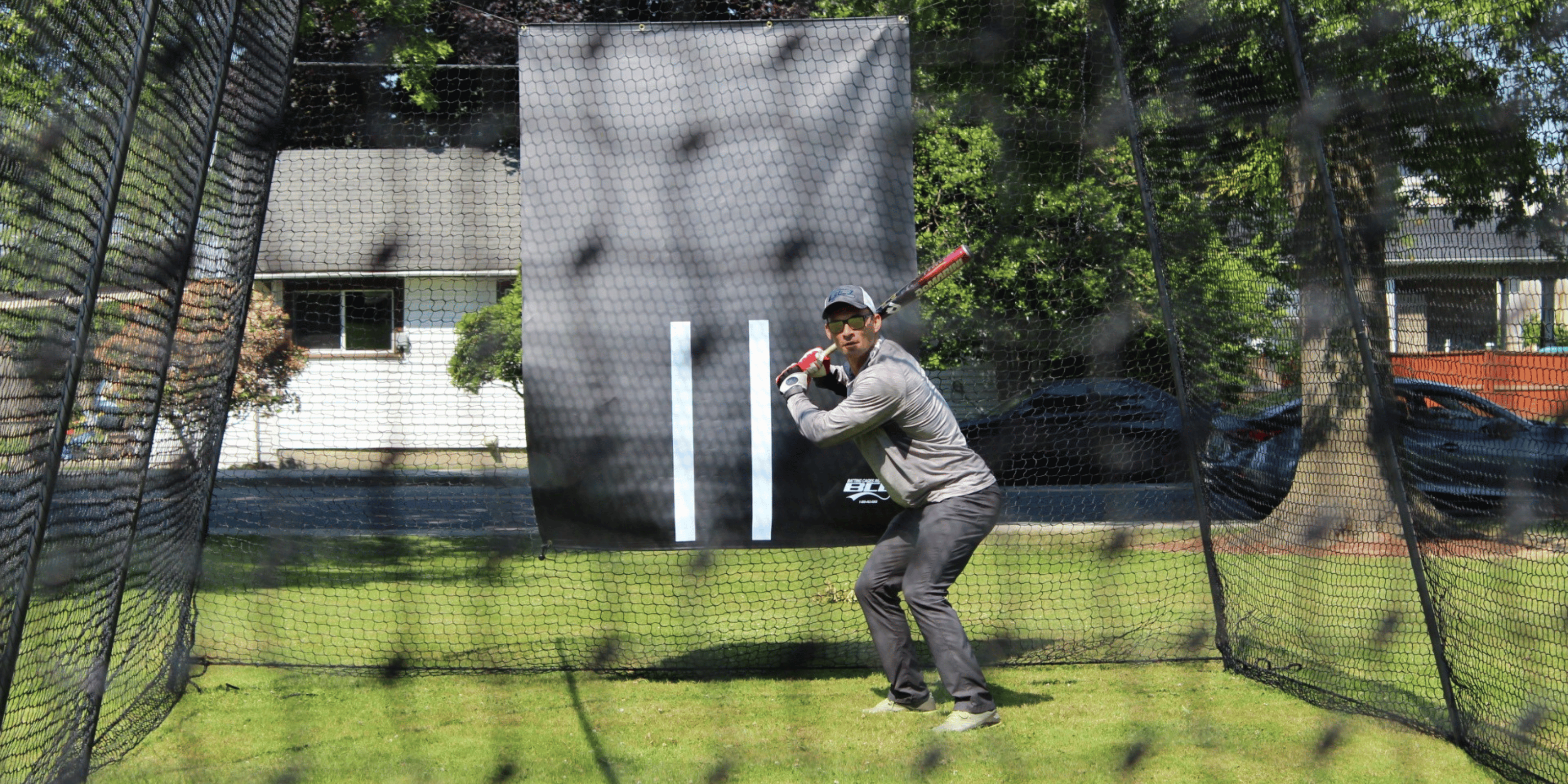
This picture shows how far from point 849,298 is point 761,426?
0.76 meters

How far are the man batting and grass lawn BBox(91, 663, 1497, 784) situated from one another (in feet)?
0.65

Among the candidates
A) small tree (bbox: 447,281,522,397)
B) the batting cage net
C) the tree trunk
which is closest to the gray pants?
the batting cage net

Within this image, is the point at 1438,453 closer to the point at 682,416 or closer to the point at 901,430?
the point at 901,430

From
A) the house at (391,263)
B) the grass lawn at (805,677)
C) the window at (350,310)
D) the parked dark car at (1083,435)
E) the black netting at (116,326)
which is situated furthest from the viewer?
the parked dark car at (1083,435)

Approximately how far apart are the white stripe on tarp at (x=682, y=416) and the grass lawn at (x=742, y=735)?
2.77ft

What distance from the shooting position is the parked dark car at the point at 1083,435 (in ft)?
23.6

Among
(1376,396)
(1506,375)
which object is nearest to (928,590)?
(1376,396)

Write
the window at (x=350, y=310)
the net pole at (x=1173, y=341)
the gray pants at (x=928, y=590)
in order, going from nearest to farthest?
the gray pants at (x=928, y=590), the net pole at (x=1173, y=341), the window at (x=350, y=310)

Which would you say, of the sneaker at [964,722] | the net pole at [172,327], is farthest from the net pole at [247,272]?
the sneaker at [964,722]

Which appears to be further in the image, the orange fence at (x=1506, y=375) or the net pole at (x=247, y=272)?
the net pole at (x=247, y=272)

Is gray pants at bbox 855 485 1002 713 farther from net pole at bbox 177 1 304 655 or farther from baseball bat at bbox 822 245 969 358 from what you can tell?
net pole at bbox 177 1 304 655

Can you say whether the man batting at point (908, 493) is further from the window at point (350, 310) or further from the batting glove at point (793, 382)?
the window at point (350, 310)

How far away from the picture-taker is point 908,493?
4.51 metres

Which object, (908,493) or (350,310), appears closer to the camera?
(908,493)
